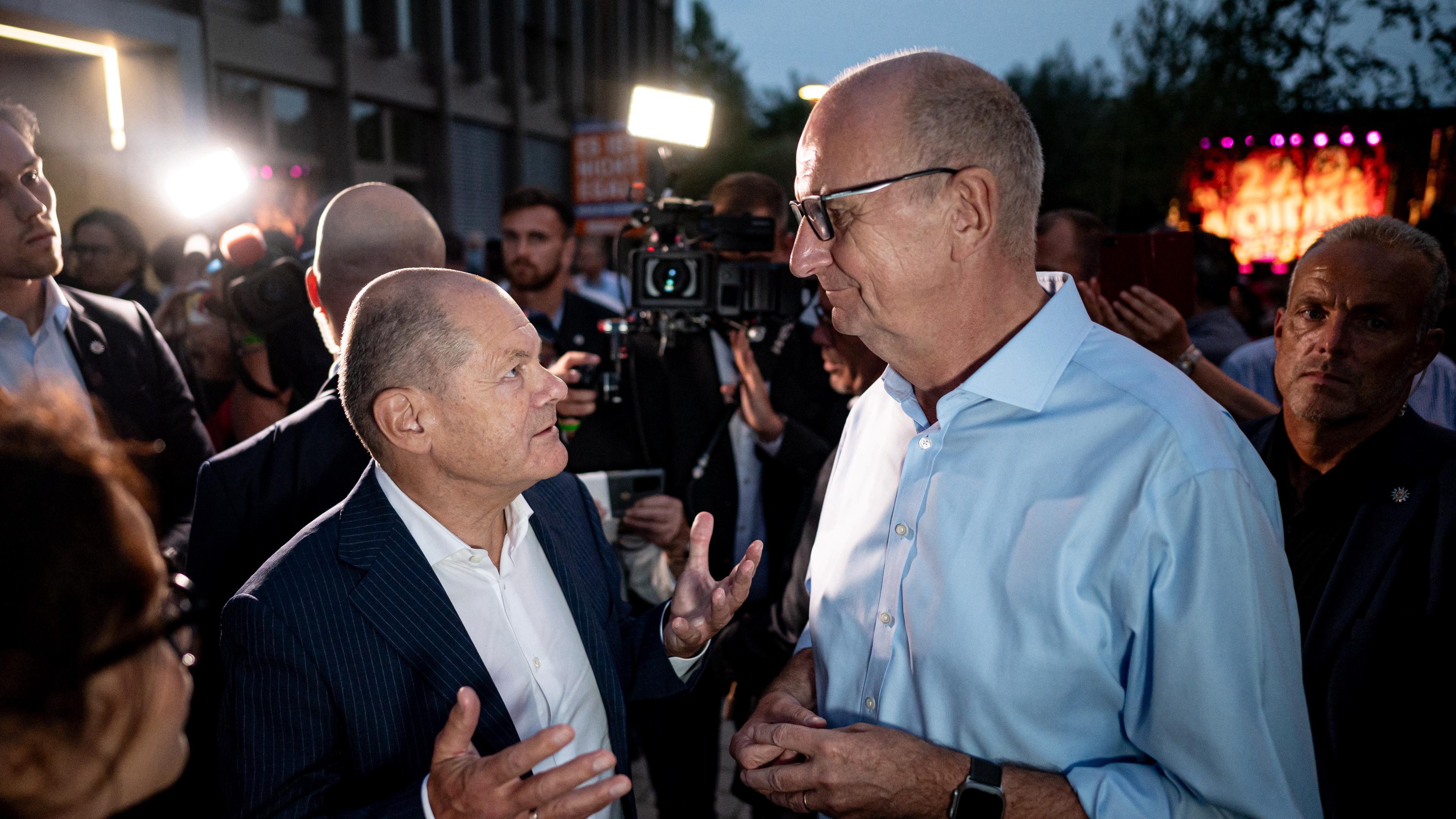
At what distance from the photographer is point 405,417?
1.63 metres

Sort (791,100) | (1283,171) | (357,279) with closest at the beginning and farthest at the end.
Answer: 1. (357,279)
2. (1283,171)
3. (791,100)

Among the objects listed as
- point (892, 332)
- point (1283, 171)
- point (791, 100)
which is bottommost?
point (892, 332)

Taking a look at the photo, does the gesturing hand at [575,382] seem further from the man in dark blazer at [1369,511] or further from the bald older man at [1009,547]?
the man in dark blazer at [1369,511]

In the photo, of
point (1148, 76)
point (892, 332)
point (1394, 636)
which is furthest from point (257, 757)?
point (1148, 76)

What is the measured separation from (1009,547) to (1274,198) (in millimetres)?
14230

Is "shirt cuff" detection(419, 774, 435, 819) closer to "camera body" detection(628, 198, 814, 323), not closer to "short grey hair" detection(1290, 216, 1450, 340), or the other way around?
"camera body" detection(628, 198, 814, 323)

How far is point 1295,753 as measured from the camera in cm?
131

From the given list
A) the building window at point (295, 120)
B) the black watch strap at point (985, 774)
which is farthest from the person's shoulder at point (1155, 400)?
the building window at point (295, 120)

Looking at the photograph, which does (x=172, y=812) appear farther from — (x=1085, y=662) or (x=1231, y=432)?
(x=1231, y=432)

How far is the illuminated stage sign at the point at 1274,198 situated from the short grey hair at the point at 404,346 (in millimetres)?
12361

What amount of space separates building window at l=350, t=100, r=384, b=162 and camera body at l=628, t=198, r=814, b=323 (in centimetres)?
1219

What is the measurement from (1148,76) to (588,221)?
8.49 meters

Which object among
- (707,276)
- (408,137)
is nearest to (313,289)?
(707,276)

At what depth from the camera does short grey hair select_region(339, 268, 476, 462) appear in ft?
5.32
